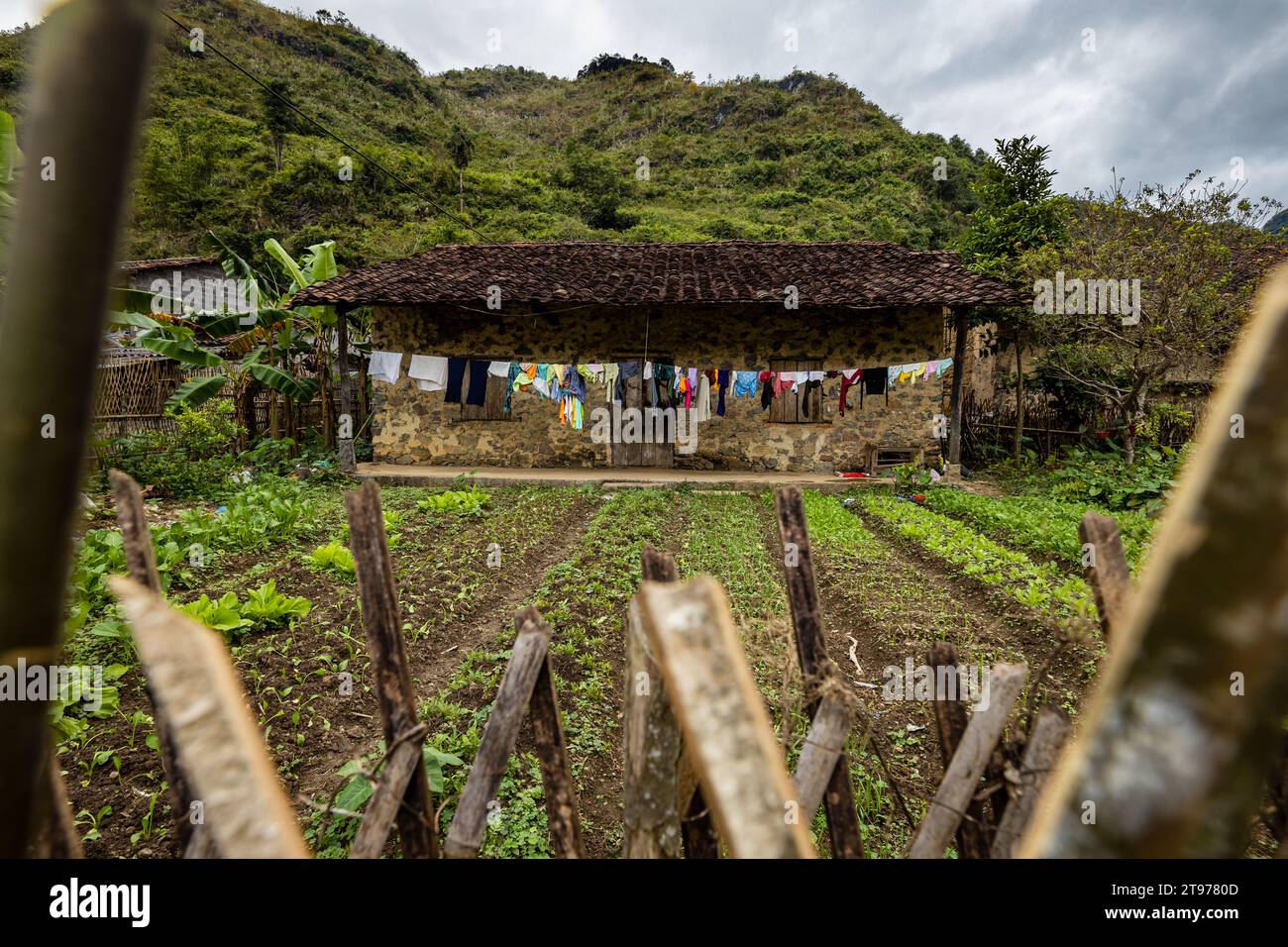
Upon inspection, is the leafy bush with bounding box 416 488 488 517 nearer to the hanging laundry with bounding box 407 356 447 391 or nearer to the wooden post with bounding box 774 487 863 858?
the hanging laundry with bounding box 407 356 447 391

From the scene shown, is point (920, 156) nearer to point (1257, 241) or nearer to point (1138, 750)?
point (1257, 241)

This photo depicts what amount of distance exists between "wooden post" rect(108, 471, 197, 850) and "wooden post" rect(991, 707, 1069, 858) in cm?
231

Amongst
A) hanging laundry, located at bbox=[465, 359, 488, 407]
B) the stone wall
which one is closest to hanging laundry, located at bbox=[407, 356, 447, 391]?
hanging laundry, located at bbox=[465, 359, 488, 407]

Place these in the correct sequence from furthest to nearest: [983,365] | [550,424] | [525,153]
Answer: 1. [525,153]
2. [983,365]
3. [550,424]

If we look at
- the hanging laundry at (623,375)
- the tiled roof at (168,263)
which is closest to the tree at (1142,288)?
the hanging laundry at (623,375)

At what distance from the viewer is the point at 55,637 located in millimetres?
622

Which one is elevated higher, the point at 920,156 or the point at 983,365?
the point at 920,156

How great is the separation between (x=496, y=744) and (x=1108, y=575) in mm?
1915

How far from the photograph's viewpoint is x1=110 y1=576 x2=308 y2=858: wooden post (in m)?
0.85

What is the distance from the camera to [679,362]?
13508 millimetres
